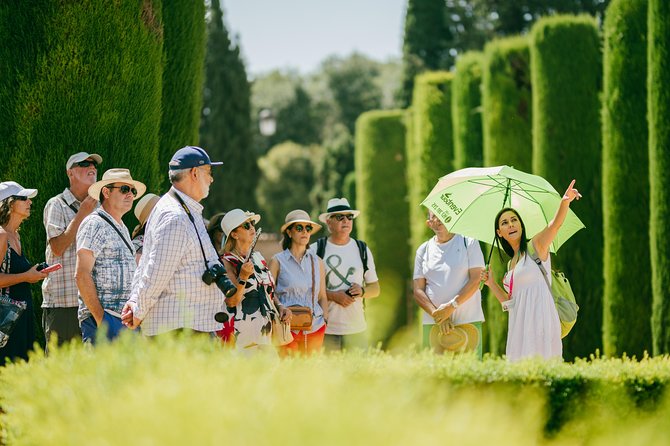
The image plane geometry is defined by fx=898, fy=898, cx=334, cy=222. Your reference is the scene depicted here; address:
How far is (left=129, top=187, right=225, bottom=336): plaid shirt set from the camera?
5.48 meters

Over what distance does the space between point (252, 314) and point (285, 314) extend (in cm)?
44

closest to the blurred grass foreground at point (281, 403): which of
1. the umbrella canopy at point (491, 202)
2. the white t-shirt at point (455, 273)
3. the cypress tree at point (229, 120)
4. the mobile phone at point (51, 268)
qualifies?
the mobile phone at point (51, 268)

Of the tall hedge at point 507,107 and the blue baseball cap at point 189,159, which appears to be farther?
the tall hedge at point 507,107

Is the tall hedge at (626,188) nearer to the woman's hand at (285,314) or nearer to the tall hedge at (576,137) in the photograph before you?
the tall hedge at (576,137)

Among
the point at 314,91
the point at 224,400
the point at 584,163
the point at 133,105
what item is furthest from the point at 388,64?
the point at 224,400

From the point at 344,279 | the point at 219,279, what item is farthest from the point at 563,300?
the point at 219,279

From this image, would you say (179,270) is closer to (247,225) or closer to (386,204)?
(247,225)

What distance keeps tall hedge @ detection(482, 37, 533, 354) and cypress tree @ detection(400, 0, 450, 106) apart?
83.2 feet

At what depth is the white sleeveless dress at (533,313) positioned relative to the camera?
22.0ft

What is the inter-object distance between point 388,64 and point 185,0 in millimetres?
63187

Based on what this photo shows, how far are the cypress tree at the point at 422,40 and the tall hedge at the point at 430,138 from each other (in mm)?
21303

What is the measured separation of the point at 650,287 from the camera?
11.6 m

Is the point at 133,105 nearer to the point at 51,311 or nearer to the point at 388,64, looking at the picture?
the point at 51,311

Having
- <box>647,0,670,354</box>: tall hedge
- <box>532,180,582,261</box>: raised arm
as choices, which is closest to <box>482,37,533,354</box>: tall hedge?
<box>647,0,670,354</box>: tall hedge
